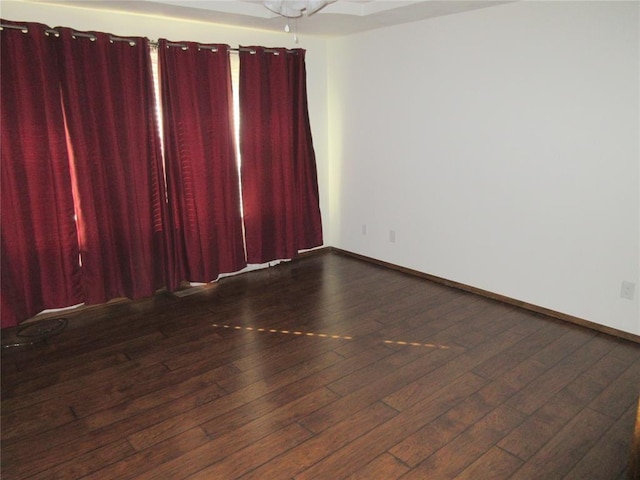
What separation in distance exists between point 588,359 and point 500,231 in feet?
3.64

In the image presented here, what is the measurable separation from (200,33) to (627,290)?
11.9 ft

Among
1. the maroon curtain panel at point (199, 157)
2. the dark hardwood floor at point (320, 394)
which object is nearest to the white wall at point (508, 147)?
the dark hardwood floor at point (320, 394)

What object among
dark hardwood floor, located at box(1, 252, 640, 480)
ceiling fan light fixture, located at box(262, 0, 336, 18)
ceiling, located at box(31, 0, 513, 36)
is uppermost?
ceiling, located at box(31, 0, 513, 36)

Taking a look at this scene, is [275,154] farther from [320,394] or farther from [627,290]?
[627,290]

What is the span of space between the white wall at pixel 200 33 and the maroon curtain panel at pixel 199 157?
193 mm

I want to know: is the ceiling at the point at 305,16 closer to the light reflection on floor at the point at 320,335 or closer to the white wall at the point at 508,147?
the white wall at the point at 508,147

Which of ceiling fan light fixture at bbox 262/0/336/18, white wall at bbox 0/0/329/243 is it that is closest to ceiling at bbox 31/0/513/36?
white wall at bbox 0/0/329/243

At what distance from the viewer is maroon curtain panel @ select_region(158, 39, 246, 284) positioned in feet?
11.4

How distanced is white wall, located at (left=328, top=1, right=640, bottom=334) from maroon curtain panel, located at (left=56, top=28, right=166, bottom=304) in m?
1.98

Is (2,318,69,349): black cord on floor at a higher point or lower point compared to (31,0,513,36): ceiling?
lower

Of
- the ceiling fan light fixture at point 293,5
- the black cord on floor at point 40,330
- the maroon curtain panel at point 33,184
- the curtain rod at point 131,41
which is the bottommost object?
the black cord on floor at point 40,330

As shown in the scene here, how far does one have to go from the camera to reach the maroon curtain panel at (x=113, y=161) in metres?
3.08

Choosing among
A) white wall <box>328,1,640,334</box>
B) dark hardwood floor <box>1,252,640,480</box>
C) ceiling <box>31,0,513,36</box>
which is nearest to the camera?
dark hardwood floor <box>1,252,640,480</box>

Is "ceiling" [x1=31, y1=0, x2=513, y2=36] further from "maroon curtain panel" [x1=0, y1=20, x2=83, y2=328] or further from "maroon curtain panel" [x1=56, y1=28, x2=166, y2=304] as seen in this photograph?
"maroon curtain panel" [x1=0, y1=20, x2=83, y2=328]
